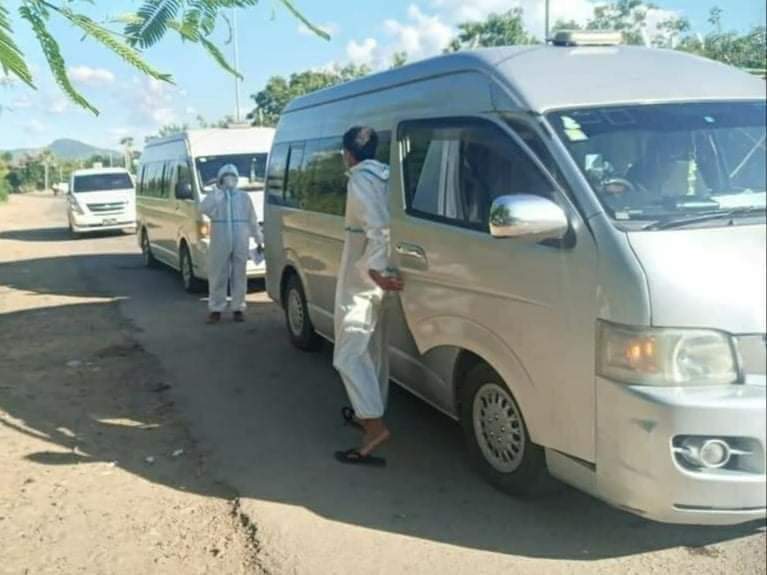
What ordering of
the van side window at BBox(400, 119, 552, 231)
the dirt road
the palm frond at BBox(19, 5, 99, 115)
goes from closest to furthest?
the palm frond at BBox(19, 5, 99, 115) → the dirt road → the van side window at BBox(400, 119, 552, 231)

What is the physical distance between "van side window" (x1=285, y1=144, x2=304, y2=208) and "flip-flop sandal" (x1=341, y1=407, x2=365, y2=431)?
2596 millimetres

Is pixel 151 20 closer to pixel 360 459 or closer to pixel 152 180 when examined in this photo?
pixel 360 459

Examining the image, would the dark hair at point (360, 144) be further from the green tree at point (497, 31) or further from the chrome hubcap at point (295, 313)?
the green tree at point (497, 31)

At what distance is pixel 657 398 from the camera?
3180mm

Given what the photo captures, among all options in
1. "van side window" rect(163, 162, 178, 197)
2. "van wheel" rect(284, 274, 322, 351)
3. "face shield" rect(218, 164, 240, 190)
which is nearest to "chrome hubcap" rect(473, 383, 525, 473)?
"van wheel" rect(284, 274, 322, 351)

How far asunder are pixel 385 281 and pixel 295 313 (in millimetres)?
3316

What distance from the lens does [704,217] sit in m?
3.49

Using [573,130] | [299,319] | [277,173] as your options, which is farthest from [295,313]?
[573,130]

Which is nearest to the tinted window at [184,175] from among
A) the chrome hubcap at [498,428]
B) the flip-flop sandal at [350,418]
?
the flip-flop sandal at [350,418]

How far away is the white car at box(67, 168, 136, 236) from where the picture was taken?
22875 millimetres

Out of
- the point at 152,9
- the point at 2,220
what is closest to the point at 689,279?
the point at 152,9

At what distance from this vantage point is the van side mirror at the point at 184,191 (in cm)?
1149

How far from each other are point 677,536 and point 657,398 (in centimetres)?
108

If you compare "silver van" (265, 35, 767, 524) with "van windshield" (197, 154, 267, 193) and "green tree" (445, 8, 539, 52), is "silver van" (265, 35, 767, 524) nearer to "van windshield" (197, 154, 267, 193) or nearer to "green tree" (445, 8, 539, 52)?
"van windshield" (197, 154, 267, 193)
